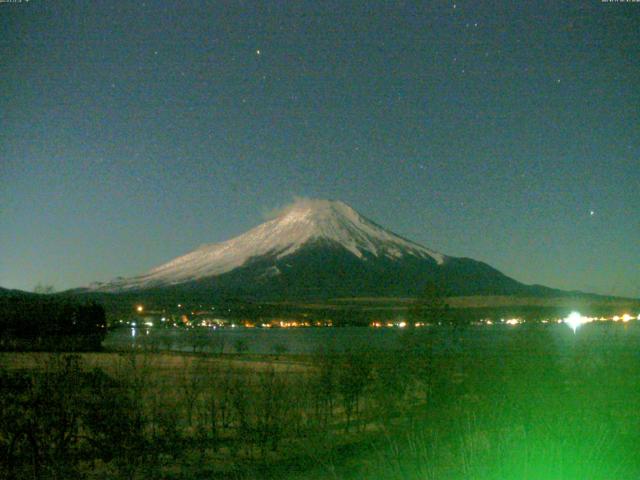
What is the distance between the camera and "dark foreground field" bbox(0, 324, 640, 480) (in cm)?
500

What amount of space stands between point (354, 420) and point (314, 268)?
133836 mm

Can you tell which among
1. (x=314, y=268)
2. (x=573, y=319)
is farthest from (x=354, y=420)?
(x=314, y=268)

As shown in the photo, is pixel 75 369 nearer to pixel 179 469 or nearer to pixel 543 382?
pixel 179 469

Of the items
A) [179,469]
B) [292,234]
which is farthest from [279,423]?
[292,234]

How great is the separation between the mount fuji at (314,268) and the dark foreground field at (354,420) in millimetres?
102886

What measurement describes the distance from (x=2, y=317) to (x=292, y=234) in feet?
455

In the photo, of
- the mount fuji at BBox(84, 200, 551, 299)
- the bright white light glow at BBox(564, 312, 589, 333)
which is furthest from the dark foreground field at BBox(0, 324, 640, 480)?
the mount fuji at BBox(84, 200, 551, 299)

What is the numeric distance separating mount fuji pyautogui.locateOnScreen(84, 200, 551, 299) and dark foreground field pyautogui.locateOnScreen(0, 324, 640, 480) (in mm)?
102886

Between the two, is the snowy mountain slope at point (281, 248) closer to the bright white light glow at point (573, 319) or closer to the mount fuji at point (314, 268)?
the mount fuji at point (314, 268)

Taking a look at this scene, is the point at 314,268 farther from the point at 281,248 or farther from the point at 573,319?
the point at 573,319

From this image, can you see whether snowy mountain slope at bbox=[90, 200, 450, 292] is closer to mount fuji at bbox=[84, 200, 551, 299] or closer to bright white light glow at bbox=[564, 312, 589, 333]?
mount fuji at bbox=[84, 200, 551, 299]

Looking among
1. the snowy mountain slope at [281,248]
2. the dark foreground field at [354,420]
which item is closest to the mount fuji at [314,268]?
the snowy mountain slope at [281,248]

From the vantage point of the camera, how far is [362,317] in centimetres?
10688

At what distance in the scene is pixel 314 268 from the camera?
15000 cm
